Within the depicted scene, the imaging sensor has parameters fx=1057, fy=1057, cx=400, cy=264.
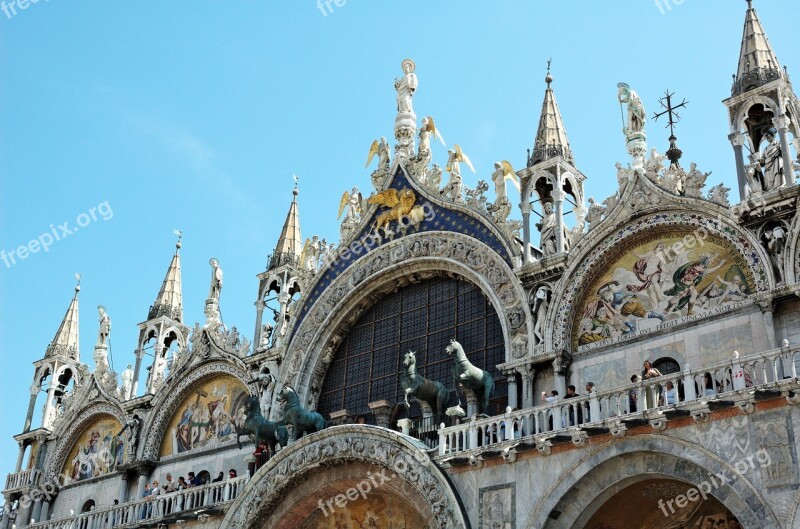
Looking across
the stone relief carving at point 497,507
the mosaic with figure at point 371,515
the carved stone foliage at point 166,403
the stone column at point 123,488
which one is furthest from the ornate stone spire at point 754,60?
the stone column at point 123,488

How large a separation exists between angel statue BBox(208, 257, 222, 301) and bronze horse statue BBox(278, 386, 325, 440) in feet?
23.4

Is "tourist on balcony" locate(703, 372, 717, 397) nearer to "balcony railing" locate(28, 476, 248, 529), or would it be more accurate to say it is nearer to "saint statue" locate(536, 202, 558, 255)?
"saint statue" locate(536, 202, 558, 255)

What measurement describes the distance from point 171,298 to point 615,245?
16423mm

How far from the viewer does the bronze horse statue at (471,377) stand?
845 inches

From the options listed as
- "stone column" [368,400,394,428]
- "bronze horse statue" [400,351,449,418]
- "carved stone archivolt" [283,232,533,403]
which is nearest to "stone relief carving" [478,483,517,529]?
"bronze horse statue" [400,351,449,418]

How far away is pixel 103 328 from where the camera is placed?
112 feet

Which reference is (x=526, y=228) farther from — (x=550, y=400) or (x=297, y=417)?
(x=297, y=417)

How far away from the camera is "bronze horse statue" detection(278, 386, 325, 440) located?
79.3 ft

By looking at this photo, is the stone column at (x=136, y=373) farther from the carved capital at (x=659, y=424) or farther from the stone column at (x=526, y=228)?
the carved capital at (x=659, y=424)

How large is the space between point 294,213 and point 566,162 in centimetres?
937

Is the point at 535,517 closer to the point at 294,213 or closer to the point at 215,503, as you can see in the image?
the point at 215,503

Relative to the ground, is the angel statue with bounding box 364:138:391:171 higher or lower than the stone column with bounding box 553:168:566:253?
higher

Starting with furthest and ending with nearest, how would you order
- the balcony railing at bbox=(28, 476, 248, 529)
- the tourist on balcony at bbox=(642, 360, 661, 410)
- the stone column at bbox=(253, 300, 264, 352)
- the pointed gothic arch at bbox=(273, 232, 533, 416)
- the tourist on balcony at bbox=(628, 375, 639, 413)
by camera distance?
the stone column at bbox=(253, 300, 264, 352)
the balcony railing at bbox=(28, 476, 248, 529)
the pointed gothic arch at bbox=(273, 232, 533, 416)
the tourist on balcony at bbox=(628, 375, 639, 413)
the tourist on balcony at bbox=(642, 360, 661, 410)

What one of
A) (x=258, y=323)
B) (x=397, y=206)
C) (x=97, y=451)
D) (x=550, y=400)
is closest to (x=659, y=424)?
(x=550, y=400)
